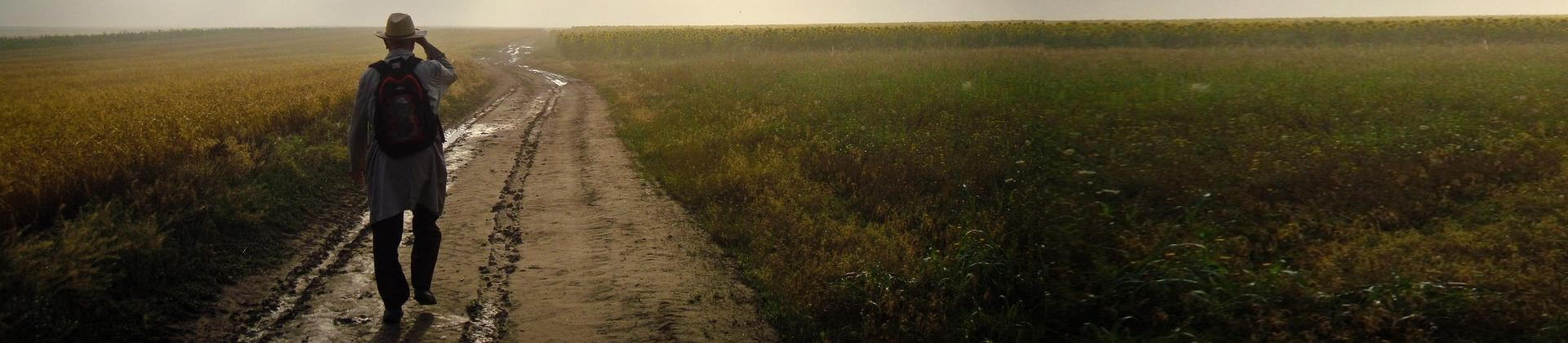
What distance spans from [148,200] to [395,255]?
3.41 meters

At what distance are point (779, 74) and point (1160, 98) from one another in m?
11.7

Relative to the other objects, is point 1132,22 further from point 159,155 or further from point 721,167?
point 159,155

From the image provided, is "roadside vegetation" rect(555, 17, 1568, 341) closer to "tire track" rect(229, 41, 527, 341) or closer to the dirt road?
the dirt road

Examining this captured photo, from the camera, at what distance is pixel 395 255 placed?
17.8 ft

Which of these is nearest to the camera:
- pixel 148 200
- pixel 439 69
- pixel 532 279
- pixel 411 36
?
pixel 411 36

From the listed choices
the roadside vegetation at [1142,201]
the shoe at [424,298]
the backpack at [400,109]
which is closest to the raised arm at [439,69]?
the backpack at [400,109]

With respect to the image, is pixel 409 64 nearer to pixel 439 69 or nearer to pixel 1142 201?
pixel 439 69

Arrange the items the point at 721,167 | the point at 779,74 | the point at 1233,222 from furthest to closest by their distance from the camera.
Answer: the point at 779,74 < the point at 721,167 < the point at 1233,222

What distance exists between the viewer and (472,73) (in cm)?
3059

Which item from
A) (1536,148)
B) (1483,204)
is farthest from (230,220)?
(1536,148)

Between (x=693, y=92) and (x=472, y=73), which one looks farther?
(x=472, y=73)

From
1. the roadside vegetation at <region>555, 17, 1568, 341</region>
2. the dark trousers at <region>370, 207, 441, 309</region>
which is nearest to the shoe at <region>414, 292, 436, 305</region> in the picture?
the dark trousers at <region>370, 207, 441, 309</region>

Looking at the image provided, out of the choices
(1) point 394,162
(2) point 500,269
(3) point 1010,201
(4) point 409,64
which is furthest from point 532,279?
(3) point 1010,201

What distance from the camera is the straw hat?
5.29m
